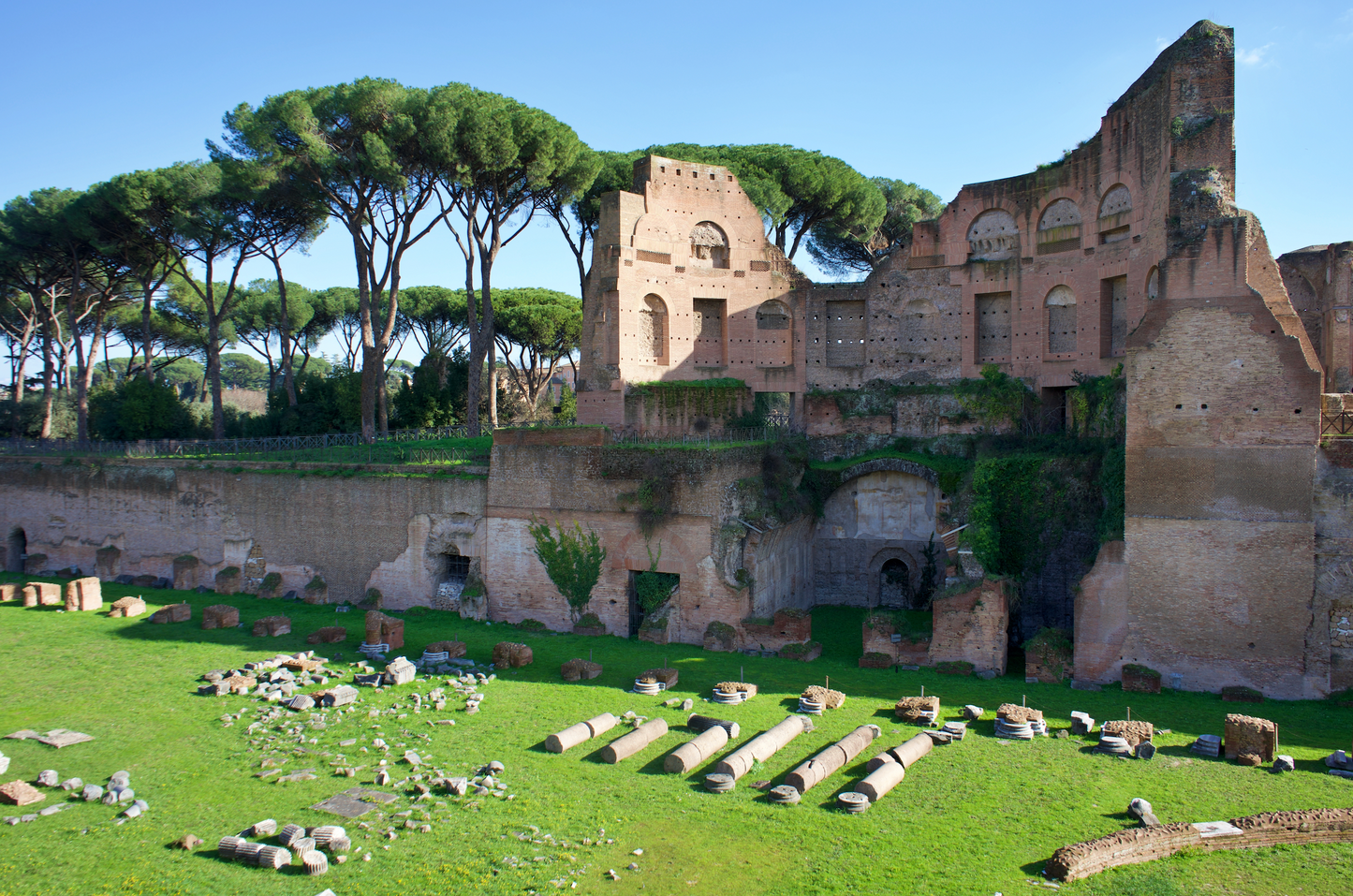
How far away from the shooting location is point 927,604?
17.4 meters

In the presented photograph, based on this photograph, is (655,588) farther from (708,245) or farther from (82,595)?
(82,595)

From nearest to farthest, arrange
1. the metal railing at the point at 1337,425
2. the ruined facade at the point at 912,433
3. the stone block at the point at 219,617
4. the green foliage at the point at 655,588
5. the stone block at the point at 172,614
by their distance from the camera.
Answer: the metal railing at the point at 1337,425
the ruined facade at the point at 912,433
the green foliage at the point at 655,588
the stone block at the point at 219,617
the stone block at the point at 172,614

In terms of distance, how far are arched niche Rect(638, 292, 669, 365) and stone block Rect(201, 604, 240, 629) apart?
10.1m

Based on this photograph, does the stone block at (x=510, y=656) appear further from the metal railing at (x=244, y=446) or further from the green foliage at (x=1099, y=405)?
the green foliage at (x=1099, y=405)

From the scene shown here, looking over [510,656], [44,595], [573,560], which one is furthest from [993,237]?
[44,595]

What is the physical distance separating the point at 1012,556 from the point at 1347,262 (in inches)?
348

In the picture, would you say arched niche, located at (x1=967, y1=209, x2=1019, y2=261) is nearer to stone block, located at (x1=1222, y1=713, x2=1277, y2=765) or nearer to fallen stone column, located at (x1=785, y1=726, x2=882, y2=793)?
stone block, located at (x1=1222, y1=713, x2=1277, y2=765)

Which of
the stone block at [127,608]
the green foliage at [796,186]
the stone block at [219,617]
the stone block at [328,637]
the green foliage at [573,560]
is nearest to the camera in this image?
the stone block at [328,637]

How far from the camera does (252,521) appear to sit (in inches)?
741

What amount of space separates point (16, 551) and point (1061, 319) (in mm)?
25696

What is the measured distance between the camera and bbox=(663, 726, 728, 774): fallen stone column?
9.24 meters

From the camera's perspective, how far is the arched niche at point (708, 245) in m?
21.5

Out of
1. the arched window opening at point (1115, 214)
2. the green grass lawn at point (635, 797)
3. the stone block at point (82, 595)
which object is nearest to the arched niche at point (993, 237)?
the arched window opening at point (1115, 214)

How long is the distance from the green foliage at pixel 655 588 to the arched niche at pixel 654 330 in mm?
7276
